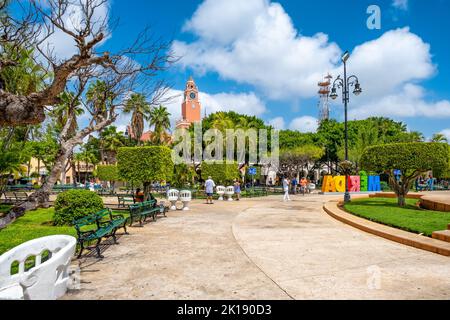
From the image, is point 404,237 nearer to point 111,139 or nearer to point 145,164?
point 145,164

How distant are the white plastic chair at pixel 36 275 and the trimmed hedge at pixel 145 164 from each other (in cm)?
1031

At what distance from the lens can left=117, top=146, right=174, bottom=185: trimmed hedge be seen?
14469mm

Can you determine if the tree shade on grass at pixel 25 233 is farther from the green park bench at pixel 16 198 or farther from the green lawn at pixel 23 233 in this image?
the green park bench at pixel 16 198

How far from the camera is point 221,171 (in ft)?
84.2

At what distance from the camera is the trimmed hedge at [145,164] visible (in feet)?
47.5

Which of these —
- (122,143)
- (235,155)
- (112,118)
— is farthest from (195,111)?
(112,118)

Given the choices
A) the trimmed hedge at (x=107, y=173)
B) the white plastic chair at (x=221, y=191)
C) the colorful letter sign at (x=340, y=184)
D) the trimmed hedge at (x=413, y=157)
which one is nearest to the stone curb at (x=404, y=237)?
the trimmed hedge at (x=413, y=157)

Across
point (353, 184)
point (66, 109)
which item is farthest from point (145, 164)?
point (353, 184)

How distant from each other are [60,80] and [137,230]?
5915 millimetres

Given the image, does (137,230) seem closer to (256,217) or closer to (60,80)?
(256,217)

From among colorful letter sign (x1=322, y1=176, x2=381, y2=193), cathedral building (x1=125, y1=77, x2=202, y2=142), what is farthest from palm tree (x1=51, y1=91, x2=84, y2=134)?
cathedral building (x1=125, y1=77, x2=202, y2=142)

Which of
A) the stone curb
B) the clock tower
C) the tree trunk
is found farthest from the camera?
the clock tower

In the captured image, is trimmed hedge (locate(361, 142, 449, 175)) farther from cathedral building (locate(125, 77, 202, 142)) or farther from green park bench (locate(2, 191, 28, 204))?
cathedral building (locate(125, 77, 202, 142))
